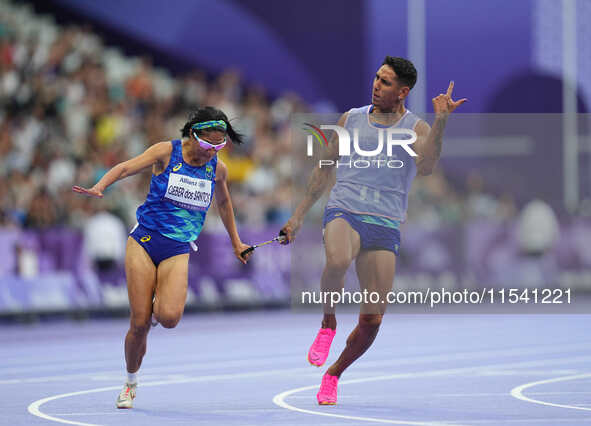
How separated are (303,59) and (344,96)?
1.49 meters

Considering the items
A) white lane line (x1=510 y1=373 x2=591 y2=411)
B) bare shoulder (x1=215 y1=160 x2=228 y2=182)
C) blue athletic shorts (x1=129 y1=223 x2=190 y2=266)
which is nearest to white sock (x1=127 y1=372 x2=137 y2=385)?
blue athletic shorts (x1=129 y1=223 x2=190 y2=266)

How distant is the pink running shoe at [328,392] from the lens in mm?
10273

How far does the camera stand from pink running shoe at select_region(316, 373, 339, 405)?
1027 cm

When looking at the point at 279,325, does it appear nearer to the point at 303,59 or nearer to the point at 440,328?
the point at 440,328

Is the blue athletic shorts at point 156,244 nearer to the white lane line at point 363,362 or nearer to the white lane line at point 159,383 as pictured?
the white lane line at point 159,383

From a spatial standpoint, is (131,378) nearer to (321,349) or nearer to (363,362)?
(321,349)

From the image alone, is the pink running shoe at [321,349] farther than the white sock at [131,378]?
No

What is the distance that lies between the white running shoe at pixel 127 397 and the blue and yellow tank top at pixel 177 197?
130 cm

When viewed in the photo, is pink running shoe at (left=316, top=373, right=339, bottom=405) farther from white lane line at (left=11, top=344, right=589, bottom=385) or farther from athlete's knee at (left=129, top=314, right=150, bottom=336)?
white lane line at (left=11, top=344, right=589, bottom=385)

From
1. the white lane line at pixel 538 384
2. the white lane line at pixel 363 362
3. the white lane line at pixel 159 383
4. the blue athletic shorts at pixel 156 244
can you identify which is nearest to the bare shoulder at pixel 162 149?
the blue athletic shorts at pixel 156 244

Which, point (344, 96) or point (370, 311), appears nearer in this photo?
point (370, 311)

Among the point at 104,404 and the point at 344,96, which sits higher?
the point at 344,96

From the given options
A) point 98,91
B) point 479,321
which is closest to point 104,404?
point 479,321

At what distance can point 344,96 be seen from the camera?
31.6 meters
